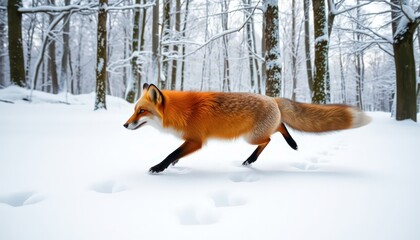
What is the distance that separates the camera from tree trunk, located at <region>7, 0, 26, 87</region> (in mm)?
9227

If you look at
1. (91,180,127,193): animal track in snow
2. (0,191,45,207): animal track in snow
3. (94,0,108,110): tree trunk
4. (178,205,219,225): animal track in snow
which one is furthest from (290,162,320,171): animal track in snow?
(94,0,108,110): tree trunk

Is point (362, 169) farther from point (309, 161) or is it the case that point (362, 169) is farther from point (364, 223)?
point (364, 223)

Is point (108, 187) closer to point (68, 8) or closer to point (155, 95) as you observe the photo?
point (155, 95)

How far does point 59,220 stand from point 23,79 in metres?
11.0

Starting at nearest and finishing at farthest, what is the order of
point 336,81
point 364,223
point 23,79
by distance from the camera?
point 364,223, point 23,79, point 336,81

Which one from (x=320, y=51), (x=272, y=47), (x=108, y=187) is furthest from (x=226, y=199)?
(x=320, y=51)

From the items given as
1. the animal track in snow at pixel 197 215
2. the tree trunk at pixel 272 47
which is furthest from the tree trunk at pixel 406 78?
the animal track in snow at pixel 197 215

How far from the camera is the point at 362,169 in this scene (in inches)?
96.9

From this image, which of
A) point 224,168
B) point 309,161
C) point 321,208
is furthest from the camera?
point 309,161

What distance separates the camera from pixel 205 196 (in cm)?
174

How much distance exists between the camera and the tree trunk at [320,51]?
7.12m

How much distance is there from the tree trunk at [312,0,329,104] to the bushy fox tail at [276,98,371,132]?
16.2ft

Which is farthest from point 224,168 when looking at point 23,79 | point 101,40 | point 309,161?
point 23,79

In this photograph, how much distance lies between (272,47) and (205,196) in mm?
5706
